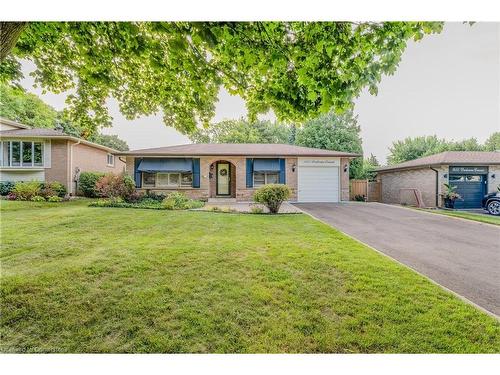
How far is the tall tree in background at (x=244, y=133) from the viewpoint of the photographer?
31911 mm

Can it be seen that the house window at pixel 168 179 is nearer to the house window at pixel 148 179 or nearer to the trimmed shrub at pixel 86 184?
the house window at pixel 148 179

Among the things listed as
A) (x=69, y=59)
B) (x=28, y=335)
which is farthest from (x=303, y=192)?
(x=28, y=335)

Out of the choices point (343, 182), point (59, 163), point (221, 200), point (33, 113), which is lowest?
point (221, 200)

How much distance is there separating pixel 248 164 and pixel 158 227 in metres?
8.61

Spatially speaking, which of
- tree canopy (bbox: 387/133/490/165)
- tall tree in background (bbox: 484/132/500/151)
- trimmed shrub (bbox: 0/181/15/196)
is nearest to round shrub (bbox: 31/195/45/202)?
trimmed shrub (bbox: 0/181/15/196)

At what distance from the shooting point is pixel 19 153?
14.0m

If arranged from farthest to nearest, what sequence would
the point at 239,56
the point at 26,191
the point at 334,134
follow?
the point at 334,134 < the point at 26,191 < the point at 239,56

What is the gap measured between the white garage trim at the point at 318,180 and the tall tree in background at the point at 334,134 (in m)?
9.73

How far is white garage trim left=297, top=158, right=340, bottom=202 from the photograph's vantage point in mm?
14406

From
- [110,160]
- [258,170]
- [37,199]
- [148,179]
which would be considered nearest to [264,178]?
[258,170]

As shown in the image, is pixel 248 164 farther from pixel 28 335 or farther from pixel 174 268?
pixel 28 335

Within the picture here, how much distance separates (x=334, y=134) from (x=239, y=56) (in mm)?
21936

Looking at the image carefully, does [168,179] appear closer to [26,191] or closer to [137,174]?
[137,174]

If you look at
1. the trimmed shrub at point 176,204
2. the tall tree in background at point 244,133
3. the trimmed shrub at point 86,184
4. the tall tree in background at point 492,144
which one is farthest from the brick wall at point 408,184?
the trimmed shrub at point 86,184
